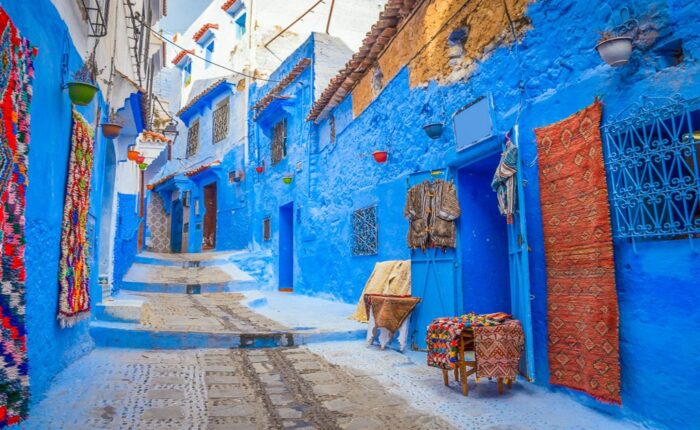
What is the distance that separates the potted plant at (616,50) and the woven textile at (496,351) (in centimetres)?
230

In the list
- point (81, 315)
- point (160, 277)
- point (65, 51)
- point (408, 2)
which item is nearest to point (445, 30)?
point (408, 2)

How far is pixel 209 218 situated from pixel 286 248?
6.13 meters

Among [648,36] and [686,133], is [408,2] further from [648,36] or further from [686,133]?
[686,133]

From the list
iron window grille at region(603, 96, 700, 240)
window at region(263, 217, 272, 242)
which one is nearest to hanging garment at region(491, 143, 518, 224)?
iron window grille at region(603, 96, 700, 240)

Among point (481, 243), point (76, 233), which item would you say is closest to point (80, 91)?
point (76, 233)

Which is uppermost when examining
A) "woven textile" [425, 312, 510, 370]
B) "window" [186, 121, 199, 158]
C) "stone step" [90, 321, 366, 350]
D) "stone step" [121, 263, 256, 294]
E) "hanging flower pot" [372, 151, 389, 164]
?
"window" [186, 121, 199, 158]

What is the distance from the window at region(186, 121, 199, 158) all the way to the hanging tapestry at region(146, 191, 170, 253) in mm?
3211

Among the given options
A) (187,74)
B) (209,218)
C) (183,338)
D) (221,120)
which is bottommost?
(183,338)

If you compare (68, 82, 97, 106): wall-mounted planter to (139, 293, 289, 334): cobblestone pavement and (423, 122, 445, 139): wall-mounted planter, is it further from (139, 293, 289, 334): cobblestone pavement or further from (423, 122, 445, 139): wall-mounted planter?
(423, 122, 445, 139): wall-mounted planter

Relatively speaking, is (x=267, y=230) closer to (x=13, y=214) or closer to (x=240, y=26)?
(x=240, y=26)

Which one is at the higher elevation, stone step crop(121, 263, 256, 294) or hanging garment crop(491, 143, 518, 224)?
hanging garment crop(491, 143, 518, 224)

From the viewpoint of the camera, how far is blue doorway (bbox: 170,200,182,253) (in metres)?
21.4

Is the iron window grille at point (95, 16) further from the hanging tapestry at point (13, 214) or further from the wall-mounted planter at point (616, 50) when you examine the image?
the wall-mounted planter at point (616, 50)

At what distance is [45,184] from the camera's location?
3826mm
